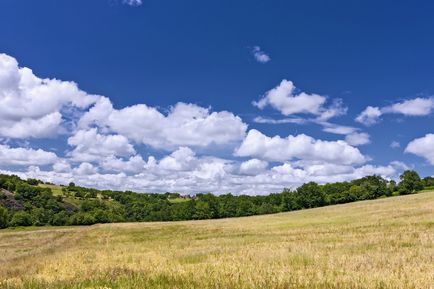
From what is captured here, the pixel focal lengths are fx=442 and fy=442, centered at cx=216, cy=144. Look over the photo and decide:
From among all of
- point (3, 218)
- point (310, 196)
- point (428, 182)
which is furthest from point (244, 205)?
point (3, 218)

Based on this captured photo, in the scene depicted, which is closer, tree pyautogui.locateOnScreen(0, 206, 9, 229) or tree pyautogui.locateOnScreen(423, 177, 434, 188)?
tree pyautogui.locateOnScreen(0, 206, 9, 229)

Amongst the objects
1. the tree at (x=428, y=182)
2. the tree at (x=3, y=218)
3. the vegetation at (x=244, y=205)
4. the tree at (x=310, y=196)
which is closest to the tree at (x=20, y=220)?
the vegetation at (x=244, y=205)

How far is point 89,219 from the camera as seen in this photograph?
15738cm

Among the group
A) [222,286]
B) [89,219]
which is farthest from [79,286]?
[89,219]

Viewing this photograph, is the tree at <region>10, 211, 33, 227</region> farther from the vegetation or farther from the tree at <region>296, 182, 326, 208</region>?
the tree at <region>296, 182, 326, 208</region>

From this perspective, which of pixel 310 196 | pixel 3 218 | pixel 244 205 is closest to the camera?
pixel 3 218

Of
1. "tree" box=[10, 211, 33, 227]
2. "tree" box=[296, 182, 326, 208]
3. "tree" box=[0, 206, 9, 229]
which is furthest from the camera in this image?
"tree" box=[296, 182, 326, 208]

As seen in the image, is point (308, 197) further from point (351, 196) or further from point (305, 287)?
point (305, 287)

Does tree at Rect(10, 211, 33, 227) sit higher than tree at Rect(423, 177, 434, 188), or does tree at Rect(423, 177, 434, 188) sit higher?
tree at Rect(423, 177, 434, 188)

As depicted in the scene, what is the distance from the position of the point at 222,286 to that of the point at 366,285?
3.21 meters

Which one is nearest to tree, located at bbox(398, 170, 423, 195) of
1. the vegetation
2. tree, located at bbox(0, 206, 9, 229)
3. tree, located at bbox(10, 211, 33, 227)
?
the vegetation

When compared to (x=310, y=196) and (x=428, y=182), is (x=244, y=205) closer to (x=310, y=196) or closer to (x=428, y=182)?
(x=310, y=196)

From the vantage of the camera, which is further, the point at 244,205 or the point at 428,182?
the point at 244,205

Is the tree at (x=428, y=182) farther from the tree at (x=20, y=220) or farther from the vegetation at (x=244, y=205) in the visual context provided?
the tree at (x=20, y=220)
